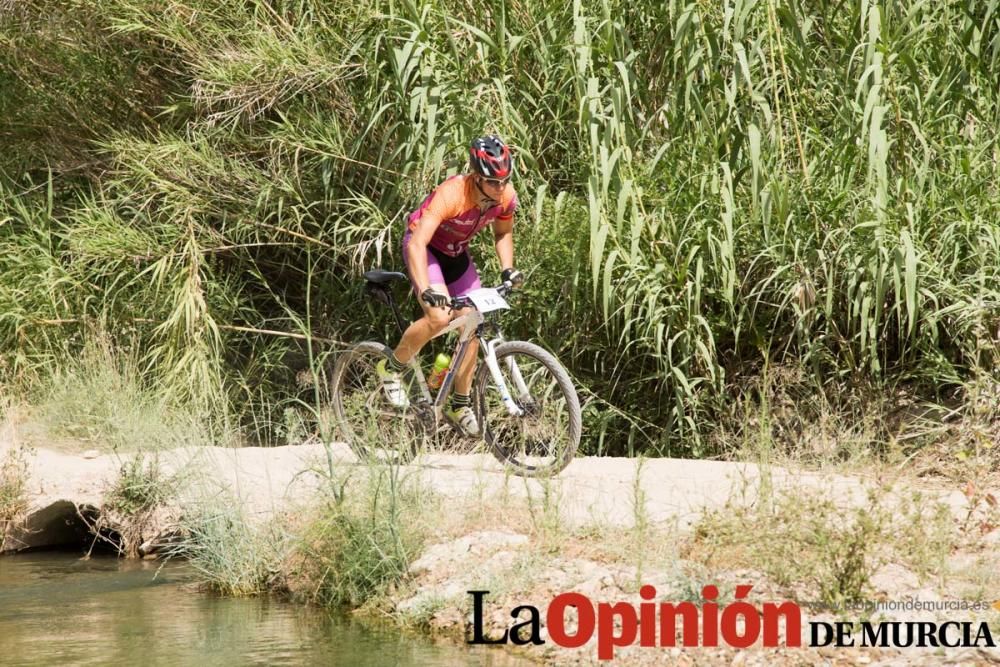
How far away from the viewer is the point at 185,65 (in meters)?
9.67

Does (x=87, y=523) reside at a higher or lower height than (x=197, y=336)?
lower

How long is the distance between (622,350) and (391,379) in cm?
152

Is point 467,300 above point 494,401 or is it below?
above

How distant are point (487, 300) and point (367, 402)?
1000 mm

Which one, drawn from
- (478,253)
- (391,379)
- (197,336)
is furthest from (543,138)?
(197,336)

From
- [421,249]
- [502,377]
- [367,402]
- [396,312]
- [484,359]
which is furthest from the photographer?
[396,312]

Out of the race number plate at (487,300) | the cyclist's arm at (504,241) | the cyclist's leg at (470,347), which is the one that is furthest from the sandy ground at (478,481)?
the cyclist's arm at (504,241)

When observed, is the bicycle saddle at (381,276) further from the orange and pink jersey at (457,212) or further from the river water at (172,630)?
the river water at (172,630)

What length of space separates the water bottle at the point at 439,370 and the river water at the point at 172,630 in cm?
162

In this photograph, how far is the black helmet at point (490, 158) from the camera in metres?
6.69

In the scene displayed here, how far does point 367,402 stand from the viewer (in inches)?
290

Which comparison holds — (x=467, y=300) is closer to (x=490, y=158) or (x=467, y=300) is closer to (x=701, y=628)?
(x=490, y=158)

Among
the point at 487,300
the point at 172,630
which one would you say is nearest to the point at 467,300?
the point at 487,300

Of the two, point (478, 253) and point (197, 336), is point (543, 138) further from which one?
point (197, 336)
